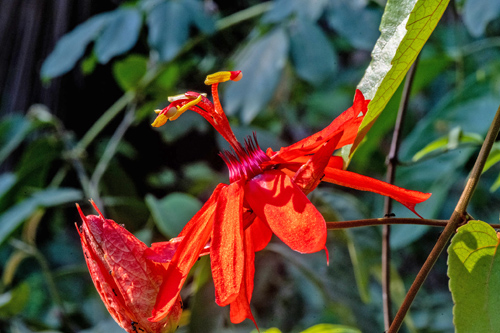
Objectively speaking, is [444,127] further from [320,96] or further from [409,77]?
[320,96]

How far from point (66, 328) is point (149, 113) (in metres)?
0.60

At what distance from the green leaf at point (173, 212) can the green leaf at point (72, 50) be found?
1.24 feet

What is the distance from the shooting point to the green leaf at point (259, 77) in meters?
0.92

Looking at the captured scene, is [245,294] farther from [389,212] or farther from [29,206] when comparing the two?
[29,206]

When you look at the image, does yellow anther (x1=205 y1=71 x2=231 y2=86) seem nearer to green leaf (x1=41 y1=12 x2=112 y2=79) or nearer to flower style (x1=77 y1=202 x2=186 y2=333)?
flower style (x1=77 y1=202 x2=186 y2=333)

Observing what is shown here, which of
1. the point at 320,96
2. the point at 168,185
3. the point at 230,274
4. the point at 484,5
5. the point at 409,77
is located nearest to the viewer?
the point at 230,274

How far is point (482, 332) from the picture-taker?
0.29m

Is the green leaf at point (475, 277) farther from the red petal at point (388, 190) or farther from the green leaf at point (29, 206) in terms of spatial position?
the green leaf at point (29, 206)

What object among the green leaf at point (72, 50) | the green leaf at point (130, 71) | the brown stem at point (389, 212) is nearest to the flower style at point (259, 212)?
the brown stem at point (389, 212)

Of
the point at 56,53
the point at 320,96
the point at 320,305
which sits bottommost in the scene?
the point at 320,305

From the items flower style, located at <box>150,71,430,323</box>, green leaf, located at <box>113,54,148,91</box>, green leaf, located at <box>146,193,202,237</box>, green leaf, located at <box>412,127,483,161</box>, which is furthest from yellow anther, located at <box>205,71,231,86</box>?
green leaf, located at <box>113,54,148,91</box>

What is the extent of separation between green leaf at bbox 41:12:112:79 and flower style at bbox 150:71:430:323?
0.82 metres

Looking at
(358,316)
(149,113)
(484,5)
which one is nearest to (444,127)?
(484,5)

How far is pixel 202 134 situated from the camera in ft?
5.25
